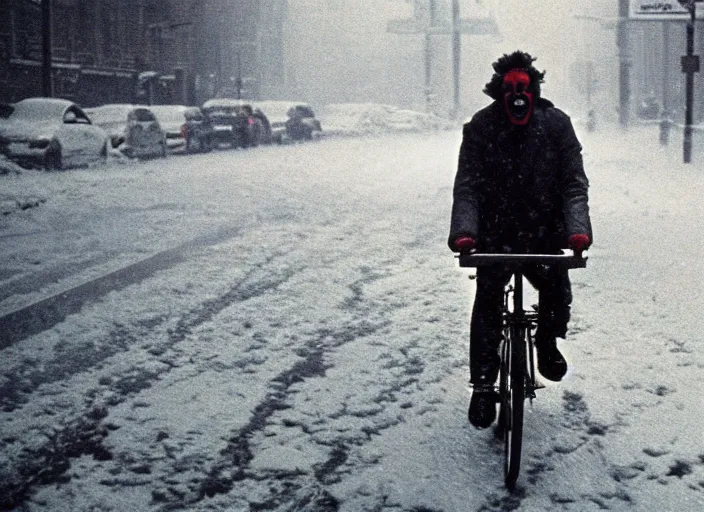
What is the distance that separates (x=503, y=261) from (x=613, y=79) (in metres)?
88.5

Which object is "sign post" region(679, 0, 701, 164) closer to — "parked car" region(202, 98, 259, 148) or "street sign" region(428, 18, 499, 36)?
"parked car" region(202, 98, 259, 148)

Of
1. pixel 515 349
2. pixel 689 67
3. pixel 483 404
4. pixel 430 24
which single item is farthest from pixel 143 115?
pixel 430 24

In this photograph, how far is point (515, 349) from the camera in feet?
13.7

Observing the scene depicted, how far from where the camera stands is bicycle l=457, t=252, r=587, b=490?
12.9ft

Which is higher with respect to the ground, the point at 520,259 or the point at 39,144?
the point at 39,144

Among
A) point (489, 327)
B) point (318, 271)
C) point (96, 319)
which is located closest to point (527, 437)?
point (489, 327)

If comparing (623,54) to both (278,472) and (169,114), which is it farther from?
(278,472)

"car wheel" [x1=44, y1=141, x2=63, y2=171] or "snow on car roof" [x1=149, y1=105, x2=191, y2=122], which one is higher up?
"snow on car roof" [x1=149, y1=105, x2=191, y2=122]

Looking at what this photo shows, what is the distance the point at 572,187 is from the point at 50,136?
19.8m

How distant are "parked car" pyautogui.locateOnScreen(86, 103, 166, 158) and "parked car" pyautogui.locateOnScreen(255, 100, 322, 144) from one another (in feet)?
38.0

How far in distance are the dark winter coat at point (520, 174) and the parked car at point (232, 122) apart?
2858 cm

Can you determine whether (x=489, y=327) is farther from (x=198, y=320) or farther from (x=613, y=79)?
(x=613, y=79)

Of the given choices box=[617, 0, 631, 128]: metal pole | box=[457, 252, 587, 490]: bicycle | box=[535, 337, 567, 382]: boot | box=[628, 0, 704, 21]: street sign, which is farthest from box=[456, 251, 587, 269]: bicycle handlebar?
box=[617, 0, 631, 128]: metal pole

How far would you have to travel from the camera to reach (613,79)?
87875 millimetres
